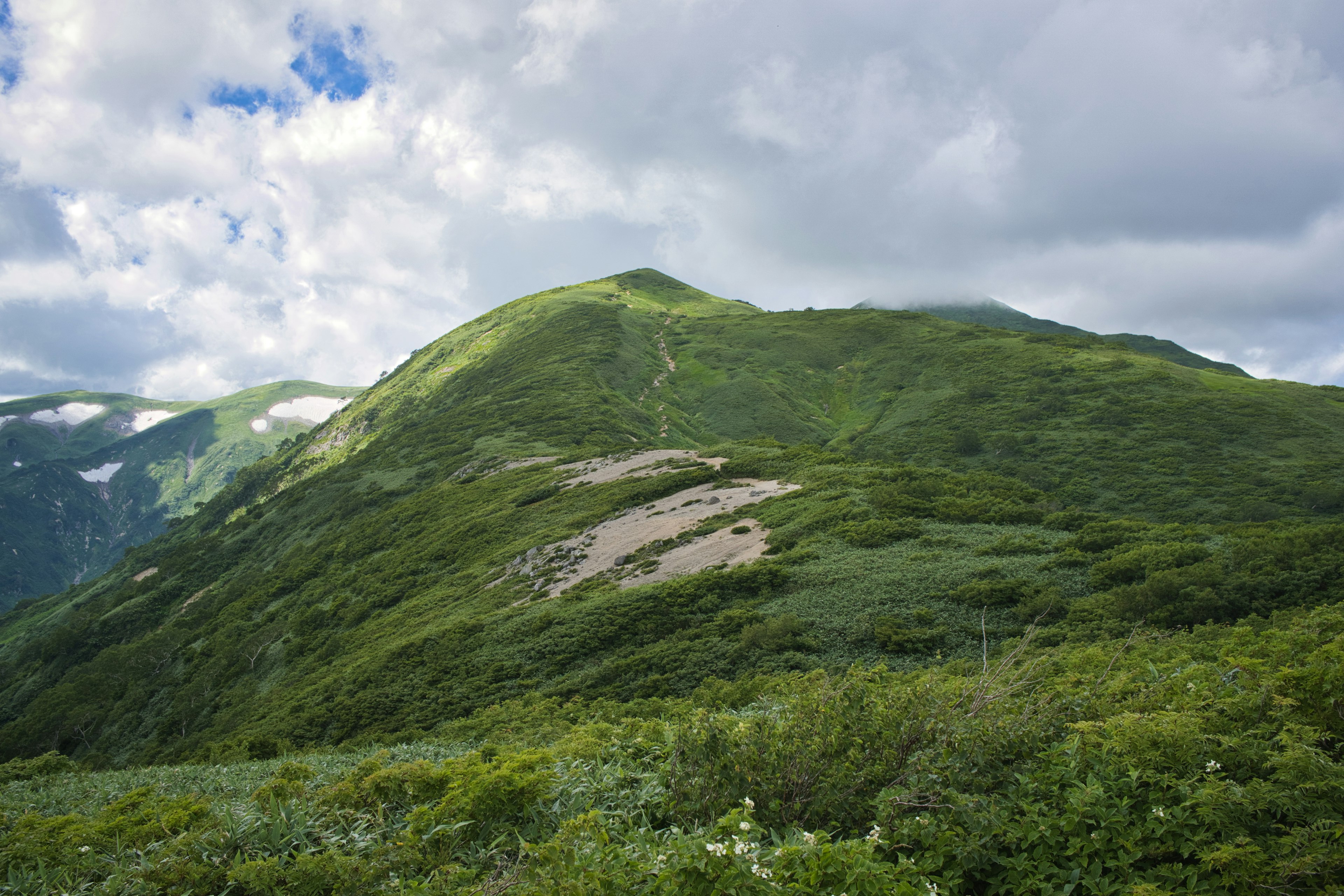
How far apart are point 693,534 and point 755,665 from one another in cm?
1350

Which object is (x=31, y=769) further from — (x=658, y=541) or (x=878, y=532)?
(x=878, y=532)

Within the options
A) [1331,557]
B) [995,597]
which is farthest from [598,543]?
[1331,557]

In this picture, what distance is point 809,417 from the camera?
89000mm

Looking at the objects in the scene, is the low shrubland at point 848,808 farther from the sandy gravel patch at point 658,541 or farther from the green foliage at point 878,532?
the sandy gravel patch at point 658,541

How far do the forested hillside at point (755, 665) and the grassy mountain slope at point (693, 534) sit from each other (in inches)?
9.6

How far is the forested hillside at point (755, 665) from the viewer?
5.17 m

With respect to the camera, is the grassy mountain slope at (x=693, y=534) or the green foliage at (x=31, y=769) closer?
the green foliage at (x=31, y=769)

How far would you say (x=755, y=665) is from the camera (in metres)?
19.1

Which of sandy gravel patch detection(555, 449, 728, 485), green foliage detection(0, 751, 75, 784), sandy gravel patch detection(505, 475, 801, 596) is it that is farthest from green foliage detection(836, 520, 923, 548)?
green foliage detection(0, 751, 75, 784)

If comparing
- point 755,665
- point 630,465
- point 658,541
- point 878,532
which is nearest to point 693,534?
point 658,541

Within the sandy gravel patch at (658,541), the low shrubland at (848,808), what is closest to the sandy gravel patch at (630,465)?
the sandy gravel patch at (658,541)

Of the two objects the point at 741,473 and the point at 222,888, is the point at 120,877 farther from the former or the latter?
the point at 741,473

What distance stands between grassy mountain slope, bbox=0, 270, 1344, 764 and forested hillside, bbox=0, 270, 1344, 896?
0.24m

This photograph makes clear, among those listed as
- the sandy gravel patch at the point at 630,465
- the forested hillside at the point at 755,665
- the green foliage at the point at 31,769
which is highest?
the sandy gravel patch at the point at 630,465
